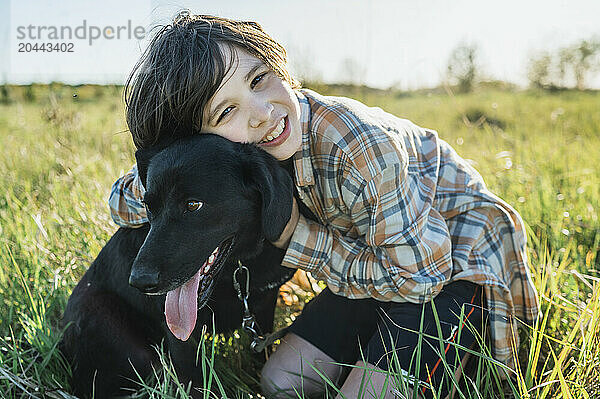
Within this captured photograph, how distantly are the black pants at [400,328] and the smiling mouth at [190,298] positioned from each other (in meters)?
0.51

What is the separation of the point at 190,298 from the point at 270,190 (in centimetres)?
41

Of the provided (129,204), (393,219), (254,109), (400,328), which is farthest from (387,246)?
(129,204)

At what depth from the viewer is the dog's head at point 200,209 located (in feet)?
5.01

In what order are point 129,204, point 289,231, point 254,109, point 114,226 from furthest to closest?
point 114,226 → point 129,204 → point 289,231 → point 254,109

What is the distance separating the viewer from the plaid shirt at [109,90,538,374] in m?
1.75

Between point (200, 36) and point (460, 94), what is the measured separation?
4.95m

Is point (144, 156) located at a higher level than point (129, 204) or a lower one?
higher

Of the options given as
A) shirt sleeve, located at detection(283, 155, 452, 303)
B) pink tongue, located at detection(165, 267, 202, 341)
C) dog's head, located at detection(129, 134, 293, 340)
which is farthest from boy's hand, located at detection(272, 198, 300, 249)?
pink tongue, located at detection(165, 267, 202, 341)

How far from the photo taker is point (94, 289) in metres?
1.98

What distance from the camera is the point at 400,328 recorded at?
72.2 inches

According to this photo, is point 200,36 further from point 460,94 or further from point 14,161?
point 460,94

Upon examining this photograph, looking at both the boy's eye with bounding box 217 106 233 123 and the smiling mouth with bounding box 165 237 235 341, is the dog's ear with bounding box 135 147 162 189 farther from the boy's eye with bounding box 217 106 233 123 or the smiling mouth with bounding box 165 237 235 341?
the smiling mouth with bounding box 165 237 235 341

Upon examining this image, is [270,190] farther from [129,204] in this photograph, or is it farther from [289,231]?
[129,204]

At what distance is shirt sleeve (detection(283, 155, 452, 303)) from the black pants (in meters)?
0.08
